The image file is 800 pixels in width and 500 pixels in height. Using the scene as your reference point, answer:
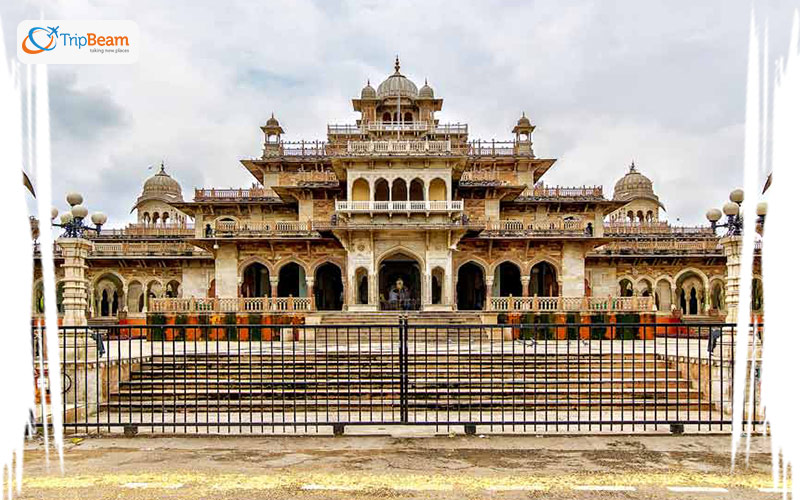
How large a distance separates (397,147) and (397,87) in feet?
29.9

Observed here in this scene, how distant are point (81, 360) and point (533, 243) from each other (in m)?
21.9

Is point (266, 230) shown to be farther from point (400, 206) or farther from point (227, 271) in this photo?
point (400, 206)

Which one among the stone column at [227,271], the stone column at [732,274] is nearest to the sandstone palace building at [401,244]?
the stone column at [227,271]

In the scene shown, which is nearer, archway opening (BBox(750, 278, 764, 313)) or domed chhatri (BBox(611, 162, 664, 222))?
archway opening (BBox(750, 278, 764, 313))

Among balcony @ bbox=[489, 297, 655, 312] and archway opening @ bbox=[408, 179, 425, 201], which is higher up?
archway opening @ bbox=[408, 179, 425, 201]

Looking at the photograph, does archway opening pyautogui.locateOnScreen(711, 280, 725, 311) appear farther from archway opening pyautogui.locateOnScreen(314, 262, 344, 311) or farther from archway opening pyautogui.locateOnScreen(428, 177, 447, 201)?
archway opening pyautogui.locateOnScreen(314, 262, 344, 311)

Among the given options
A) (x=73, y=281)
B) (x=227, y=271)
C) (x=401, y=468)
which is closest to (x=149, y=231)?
(x=227, y=271)

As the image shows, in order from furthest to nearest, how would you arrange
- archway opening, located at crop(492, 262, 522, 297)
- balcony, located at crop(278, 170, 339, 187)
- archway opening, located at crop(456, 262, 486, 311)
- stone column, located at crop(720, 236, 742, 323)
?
archway opening, located at crop(492, 262, 522, 297) → archway opening, located at crop(456, 262, 486, 311) → balcony, located at crop(278, 170, 339, 187) → stone column, located at crop(720, 236, 742, 323)

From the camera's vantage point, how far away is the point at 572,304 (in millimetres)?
23219

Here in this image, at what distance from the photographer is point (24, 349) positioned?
5.27 meters

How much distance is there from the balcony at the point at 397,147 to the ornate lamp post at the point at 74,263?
55.1ft

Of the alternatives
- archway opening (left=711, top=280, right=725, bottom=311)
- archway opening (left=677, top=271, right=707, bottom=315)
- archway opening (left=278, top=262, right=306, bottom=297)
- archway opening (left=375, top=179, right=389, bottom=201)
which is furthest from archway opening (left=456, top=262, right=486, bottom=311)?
archway opening (left=711, top=280, right=725, bottom=311)

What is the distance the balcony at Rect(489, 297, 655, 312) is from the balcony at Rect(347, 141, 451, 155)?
796 centimetres

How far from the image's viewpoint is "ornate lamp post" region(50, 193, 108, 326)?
36.6 ft
